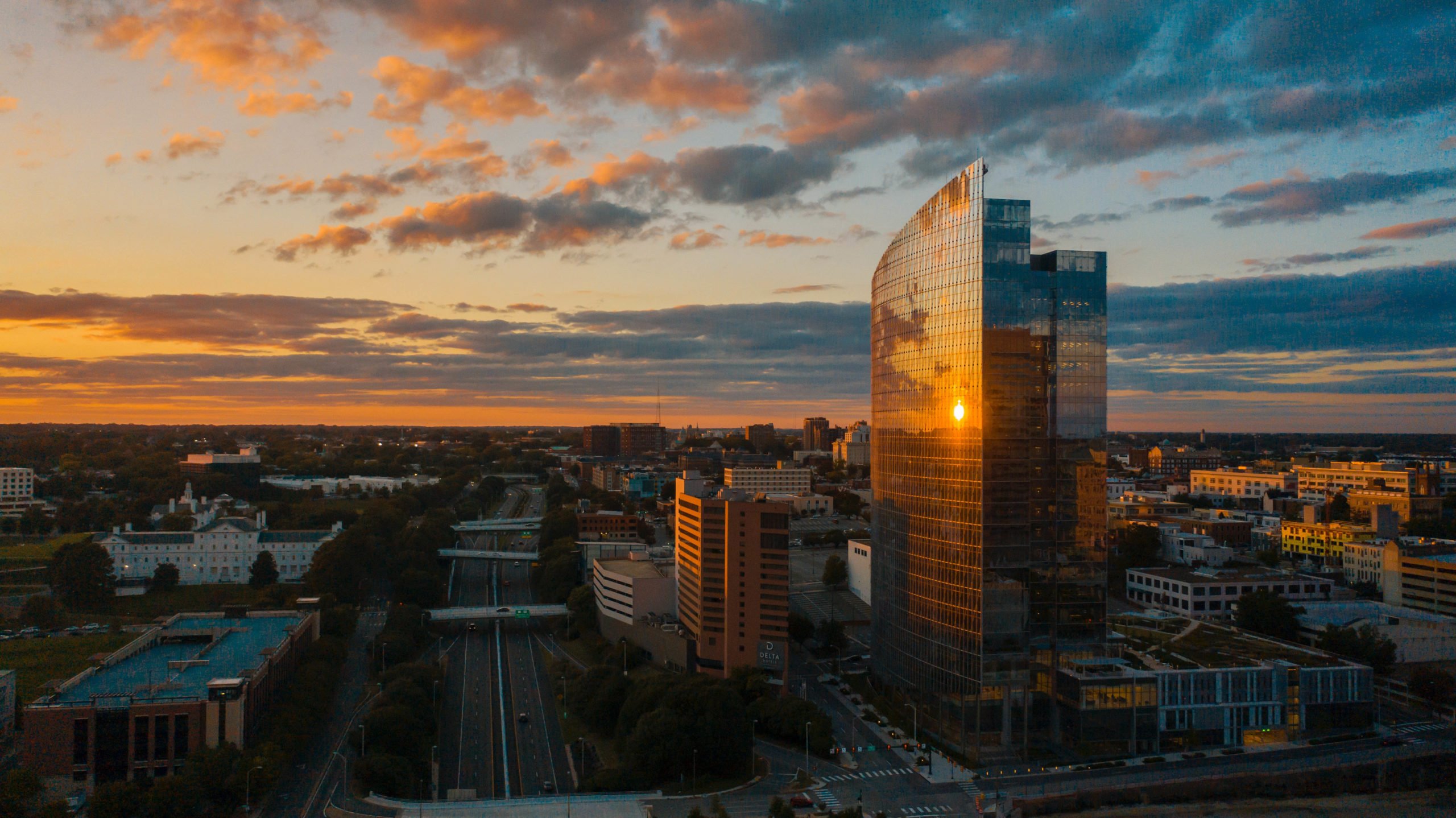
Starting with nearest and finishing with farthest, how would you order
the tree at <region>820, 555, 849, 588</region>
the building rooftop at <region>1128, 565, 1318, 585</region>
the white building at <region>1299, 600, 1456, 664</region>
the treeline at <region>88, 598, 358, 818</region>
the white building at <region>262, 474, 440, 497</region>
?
the treeline at <region>88, 598, 358, 818</region>
the white building at <region>1299, 600, 1456, 664</region>
the building rooftop at <region>1128, 565, 1318, 585</region>
the tree at <region>820, 555, 849, 588</region>
the white building at <region>262, 474, 440, 497</region>

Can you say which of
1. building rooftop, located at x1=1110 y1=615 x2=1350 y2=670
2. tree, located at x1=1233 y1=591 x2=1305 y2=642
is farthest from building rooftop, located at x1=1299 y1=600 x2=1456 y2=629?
building rooftop, located at x1=1110 y1=615 x2=1350 y2=670

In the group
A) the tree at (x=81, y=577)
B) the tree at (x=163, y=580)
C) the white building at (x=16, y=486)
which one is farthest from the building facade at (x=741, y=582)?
the white building at (x=16, y=486)

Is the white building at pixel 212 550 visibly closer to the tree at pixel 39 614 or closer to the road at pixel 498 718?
the tree at pixel 39 614

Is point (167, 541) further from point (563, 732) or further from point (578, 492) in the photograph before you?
point (578, 492)

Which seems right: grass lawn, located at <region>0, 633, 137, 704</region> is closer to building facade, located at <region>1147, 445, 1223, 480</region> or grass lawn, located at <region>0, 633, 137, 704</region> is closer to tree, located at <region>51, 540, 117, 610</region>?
tree, located at <region>51, 540, 117, 610</region>

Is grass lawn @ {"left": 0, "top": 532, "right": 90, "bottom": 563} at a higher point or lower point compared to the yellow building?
lower

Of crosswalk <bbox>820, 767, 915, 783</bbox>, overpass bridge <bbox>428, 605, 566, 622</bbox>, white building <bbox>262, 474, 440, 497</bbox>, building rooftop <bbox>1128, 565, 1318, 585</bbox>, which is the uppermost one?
white building <bbox>262, 474, 440, 497</bbox>
